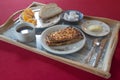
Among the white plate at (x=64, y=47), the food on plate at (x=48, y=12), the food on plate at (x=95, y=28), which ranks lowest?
the white plate at (x=64, y=47)

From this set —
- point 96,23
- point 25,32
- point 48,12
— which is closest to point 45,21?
point 48,12

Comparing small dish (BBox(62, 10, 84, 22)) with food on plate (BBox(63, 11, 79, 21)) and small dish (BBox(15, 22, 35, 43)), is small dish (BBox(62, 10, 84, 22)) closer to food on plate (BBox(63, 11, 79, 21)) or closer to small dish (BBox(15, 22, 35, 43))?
food on plate (BBox(63, 11, 79, 21))

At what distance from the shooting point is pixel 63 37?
0.77 m

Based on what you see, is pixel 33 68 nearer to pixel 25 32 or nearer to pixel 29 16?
pixel 25 32

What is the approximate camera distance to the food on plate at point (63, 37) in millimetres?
771

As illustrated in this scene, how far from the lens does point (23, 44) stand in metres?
0.78

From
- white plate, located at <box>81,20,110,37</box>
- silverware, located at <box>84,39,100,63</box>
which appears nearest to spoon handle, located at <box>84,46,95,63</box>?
silverware, located at <box>84,39,100,63</box>

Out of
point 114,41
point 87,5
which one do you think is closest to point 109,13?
point 87,5

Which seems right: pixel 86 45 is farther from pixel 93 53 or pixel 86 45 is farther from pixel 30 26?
pixel 30 26

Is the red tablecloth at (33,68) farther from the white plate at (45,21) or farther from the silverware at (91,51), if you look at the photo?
the white plate at (45,21)

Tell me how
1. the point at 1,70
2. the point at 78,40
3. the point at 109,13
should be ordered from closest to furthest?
the point at 1,70, the point at 78,40, the point at 109,13

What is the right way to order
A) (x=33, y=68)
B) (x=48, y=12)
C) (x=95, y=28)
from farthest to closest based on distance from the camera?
(x=48, y=12) → (x=95, y=28) → (x=33, y=68)

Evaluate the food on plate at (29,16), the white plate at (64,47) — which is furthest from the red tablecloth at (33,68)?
the food on plate at (29,16)

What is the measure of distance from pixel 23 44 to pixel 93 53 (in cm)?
31
